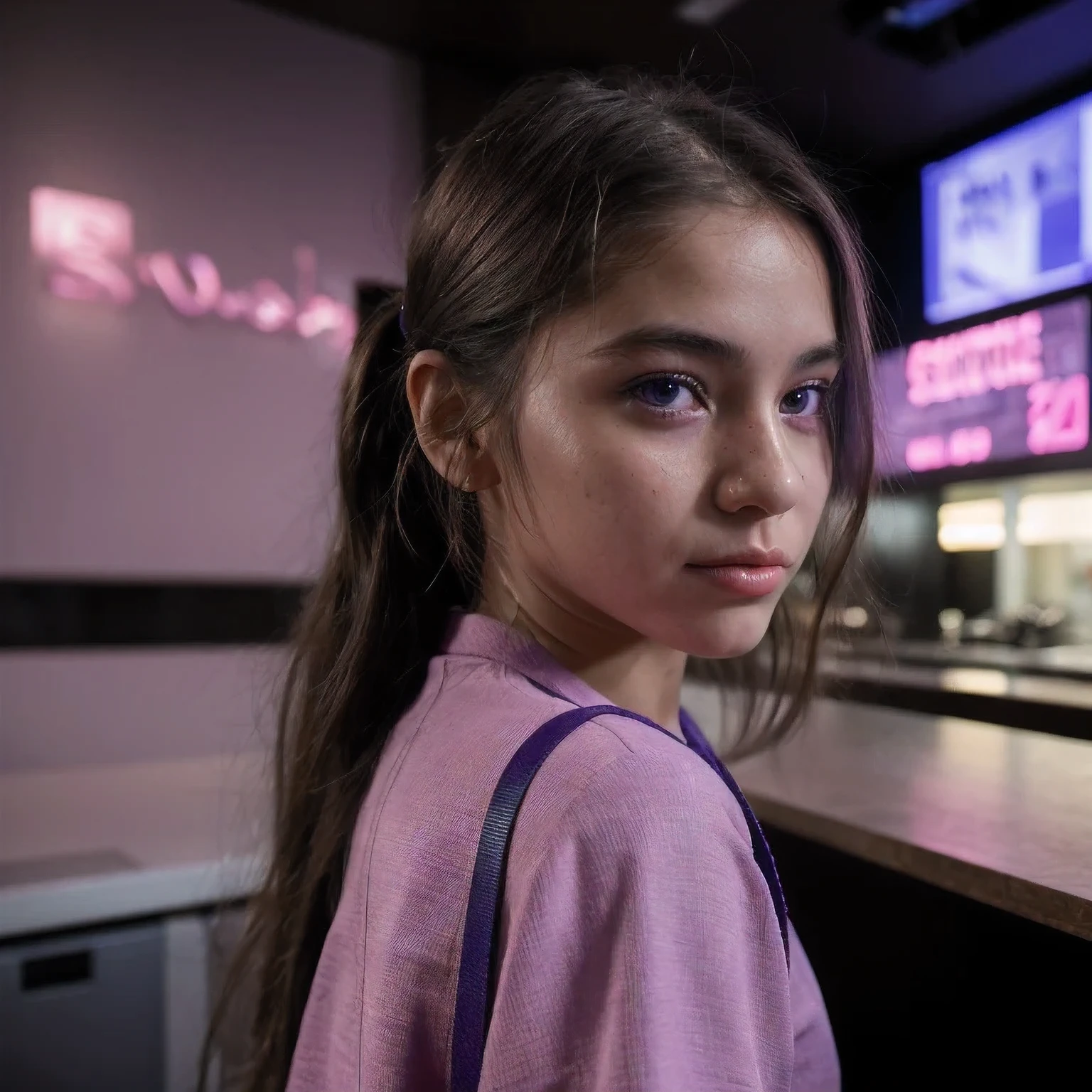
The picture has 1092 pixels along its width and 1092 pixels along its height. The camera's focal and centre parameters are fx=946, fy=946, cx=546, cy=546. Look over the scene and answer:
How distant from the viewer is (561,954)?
405mm

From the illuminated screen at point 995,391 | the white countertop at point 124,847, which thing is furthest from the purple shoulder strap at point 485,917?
the illuminated screen at point 995,391

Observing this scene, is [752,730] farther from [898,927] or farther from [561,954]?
[561,954]

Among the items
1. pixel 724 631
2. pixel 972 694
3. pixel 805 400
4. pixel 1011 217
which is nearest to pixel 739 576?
pixel 724 631

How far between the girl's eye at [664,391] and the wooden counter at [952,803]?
0.33 m

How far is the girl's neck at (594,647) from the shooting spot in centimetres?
58

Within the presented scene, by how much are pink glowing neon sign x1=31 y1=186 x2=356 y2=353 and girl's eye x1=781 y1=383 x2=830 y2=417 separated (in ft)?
6.19

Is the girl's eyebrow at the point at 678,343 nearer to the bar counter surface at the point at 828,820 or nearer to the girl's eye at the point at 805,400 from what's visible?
the girl's eye at the point at 805,400

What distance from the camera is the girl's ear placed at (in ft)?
1.86

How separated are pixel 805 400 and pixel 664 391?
0.12m

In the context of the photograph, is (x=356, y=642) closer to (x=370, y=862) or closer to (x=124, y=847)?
(x=370, y=862)

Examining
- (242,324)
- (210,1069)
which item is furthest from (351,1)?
(210,1069)

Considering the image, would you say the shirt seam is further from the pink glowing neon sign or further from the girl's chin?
the pink glowing neon sign

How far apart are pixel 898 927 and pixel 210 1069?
782 mm

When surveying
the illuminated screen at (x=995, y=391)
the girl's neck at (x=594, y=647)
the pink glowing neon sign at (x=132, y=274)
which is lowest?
the girl's neck at (x=594, y=647)
